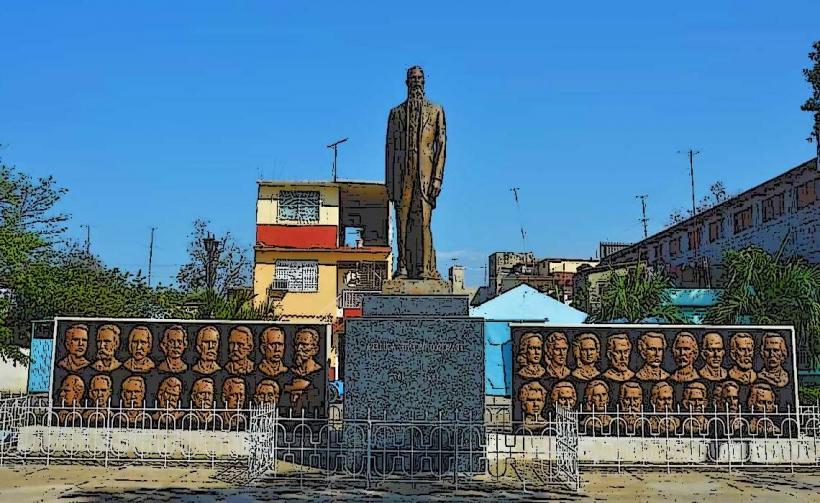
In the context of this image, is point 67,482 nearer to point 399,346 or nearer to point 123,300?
point 399,346

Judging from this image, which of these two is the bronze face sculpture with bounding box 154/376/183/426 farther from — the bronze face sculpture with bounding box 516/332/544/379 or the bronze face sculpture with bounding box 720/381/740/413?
the bronze face sculpture with bounding box 720/381/740/413

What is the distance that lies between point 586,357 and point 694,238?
25.8 metres

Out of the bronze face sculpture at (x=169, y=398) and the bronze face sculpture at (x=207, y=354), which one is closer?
the bronze face sculpture at (x=169, y=398)

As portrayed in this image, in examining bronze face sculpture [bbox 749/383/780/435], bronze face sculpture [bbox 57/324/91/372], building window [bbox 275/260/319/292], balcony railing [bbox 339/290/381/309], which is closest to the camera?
bronze face sculpture [bbox 749/383/780/435]

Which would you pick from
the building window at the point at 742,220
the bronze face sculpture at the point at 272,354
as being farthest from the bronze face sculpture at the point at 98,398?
the building window at the point at 742,220

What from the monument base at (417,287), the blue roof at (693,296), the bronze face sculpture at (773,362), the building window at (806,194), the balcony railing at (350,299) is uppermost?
the building window at (806,194)

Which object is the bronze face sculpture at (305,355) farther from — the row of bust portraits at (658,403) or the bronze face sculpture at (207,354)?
the row of bust portraits at (658,403)

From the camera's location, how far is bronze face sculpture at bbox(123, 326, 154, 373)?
11.7 metres

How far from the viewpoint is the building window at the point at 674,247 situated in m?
37.3

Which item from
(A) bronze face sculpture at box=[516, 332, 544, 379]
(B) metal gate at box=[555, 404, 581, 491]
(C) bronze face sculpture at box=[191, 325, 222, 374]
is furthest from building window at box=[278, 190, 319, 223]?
(B) metal gate at box=[555, 404, 581, 491]

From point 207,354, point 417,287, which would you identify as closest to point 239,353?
point 207,354

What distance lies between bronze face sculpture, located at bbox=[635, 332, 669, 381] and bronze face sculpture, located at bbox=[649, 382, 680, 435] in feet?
0.45

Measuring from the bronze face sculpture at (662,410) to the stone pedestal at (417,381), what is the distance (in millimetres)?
3029

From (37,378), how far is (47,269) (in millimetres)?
11023
